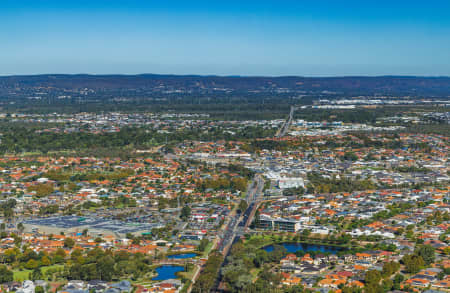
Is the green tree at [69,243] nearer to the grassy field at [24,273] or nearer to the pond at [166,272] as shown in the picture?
the grassy field at [24,273]

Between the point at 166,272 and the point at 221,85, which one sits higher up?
the point at 221,85

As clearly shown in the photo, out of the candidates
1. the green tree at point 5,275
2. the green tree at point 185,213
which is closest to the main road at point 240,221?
the green tree at point 185,213

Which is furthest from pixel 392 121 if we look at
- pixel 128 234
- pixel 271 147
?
pixel 128 234

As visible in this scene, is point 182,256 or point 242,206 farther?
point 242,206

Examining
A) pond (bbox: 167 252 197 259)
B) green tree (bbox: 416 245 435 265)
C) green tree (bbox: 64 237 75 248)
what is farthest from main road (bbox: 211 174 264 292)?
green tree (bbox: 416 245 435 265)

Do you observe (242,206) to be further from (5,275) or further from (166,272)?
(5,275)

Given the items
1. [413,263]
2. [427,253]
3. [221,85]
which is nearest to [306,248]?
[427,253]

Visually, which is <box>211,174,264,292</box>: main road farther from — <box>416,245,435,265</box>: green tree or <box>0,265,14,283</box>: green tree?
<box>416,245,435,265</box>: green tree
